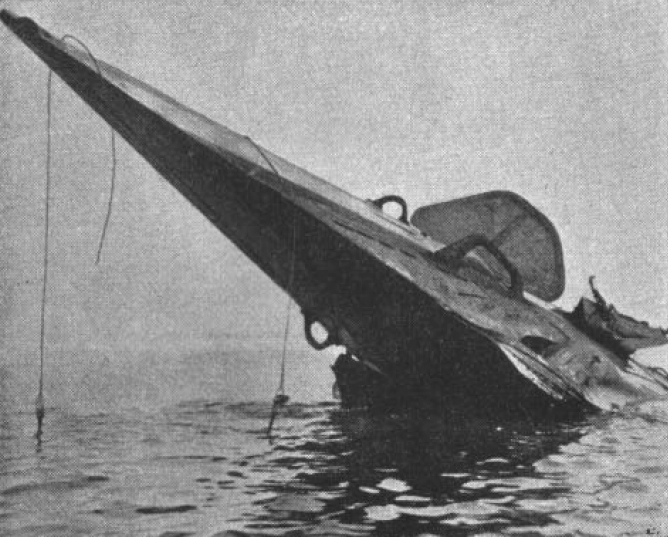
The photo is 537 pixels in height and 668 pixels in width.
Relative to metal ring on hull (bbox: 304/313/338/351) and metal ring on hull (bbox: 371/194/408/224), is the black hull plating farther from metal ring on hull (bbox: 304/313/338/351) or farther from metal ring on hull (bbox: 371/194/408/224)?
metal ring on hull (bbox: 371/194/408/224)

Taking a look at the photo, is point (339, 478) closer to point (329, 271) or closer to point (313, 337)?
point (329, 271)

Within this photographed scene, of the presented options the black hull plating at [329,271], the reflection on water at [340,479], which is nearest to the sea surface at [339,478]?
the reflection on water at [340,479]

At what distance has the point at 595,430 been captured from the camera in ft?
25.2

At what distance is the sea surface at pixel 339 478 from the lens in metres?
3.95

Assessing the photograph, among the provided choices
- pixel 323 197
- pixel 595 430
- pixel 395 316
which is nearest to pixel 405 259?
pixel 395 316

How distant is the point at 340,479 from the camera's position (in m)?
5.06

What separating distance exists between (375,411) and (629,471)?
3715mm

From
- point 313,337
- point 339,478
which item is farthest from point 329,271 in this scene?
point 339,478

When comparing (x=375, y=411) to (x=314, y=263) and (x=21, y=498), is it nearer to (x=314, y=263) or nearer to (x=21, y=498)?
(x=314, y=263)

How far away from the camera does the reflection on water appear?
156 inches

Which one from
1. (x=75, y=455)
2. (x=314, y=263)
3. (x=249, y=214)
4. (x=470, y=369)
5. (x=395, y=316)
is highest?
(x=249, y=214)

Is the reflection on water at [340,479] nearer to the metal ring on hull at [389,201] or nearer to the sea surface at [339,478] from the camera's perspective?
the sea surface at [339,478]

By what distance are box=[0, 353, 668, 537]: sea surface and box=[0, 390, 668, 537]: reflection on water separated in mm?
15

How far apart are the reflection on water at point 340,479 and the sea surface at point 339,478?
0.6 inches
